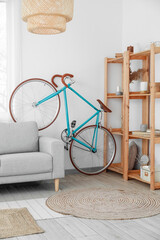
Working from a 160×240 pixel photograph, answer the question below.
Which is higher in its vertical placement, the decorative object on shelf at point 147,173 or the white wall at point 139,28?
the white wall at point 139,28

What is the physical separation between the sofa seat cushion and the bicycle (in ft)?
2.69

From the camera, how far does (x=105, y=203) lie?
12.0ft

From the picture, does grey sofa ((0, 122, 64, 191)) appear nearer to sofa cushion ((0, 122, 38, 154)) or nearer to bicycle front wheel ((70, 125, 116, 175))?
sofa cushion ((0, 122, 38, 154))

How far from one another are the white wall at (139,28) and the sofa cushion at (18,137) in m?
1.46

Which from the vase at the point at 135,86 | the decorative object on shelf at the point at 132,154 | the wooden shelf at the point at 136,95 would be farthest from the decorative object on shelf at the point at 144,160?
the vase at the point at 135,86

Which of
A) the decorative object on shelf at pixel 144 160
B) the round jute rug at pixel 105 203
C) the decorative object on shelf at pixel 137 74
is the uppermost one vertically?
the decorative object on shelf at pixel 137 74

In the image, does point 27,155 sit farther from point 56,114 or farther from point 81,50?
point 81,50

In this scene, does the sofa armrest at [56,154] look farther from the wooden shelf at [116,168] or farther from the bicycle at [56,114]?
the wooden shelf at [116,168]

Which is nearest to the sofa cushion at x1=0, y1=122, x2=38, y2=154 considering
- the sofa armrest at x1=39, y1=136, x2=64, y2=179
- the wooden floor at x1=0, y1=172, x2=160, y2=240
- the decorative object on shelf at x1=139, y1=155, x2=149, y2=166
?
the sofa armrest at x1=39, y1=136, x2=64, y2=179

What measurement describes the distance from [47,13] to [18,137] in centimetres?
188

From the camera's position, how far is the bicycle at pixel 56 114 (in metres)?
4.87

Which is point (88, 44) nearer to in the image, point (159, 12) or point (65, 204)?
point (159, 12)

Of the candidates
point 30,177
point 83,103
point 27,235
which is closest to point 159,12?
point 83,103

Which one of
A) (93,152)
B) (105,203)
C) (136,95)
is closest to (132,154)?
(93,152)
